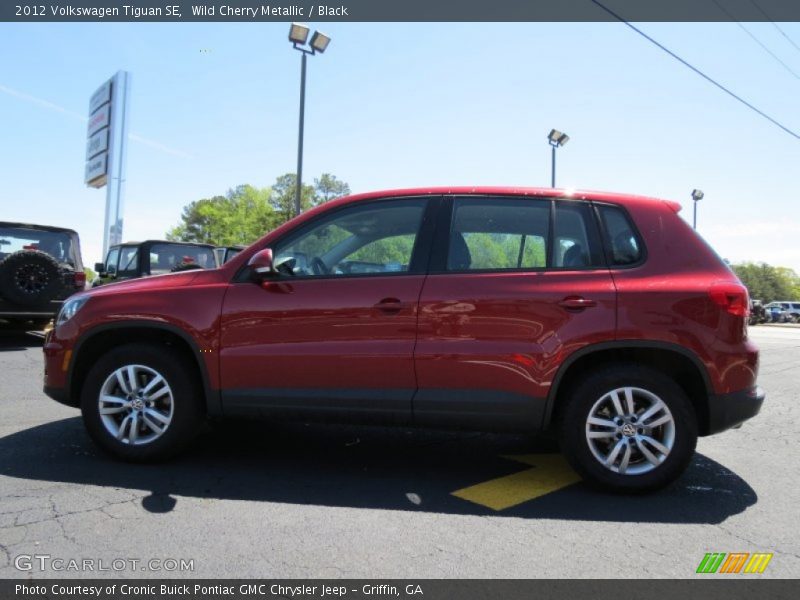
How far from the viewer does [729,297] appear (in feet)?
11.3

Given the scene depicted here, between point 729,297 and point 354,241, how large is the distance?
2271 millimetres

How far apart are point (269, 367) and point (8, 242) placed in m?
8.48

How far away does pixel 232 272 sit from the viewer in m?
3.89

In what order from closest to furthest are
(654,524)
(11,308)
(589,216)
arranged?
1. (654,524)
2. (589,216)
3. (11,308)

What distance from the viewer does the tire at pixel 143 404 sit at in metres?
3.85

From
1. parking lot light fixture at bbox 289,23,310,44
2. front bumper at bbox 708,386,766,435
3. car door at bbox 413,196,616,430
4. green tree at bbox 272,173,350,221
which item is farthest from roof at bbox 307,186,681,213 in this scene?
green tree at bbox 272,173,350,221

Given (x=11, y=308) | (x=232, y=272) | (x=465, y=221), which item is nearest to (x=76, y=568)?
(x=232, y=272)

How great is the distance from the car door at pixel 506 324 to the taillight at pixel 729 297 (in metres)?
0.58

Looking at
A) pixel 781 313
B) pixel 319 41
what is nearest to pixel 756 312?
pixel 781 313

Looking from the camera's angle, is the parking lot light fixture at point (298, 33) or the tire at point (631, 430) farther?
the parking lot light fixture at point (298, 33)

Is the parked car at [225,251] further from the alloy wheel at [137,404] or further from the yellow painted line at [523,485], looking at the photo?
the yellow painted line at [523,485]

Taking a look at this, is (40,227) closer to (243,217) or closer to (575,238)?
(575,238)

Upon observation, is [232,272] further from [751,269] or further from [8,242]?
[751,269]

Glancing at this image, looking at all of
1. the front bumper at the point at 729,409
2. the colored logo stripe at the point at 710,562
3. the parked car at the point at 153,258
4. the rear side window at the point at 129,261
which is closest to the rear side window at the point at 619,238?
the front bumper at the point at 729,409
